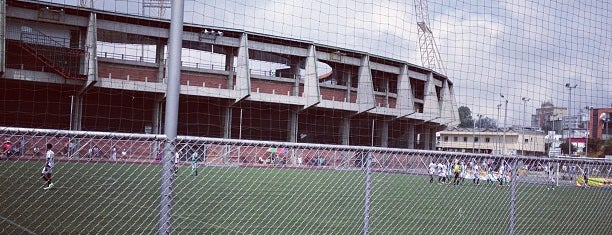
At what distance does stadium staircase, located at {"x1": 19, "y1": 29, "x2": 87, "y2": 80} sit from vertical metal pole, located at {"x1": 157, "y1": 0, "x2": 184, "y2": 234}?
23.8 meters

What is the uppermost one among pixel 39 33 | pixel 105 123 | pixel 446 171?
pixel 39 33

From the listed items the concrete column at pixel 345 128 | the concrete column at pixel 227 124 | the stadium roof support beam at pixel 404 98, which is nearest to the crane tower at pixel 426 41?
the stadium roof support beam at pixel 404 98

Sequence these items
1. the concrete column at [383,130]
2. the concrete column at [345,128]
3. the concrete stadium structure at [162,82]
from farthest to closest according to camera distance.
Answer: the concrete column at [383,130], the concrete column at [345,128], the concrete stadium structure at [162,82]

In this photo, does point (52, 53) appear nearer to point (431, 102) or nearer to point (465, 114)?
point (431, 102)

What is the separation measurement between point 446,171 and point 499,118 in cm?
2158

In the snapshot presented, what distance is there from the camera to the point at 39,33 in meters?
27.6

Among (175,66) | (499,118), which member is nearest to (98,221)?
(175,66)

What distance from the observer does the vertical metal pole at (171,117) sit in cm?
455

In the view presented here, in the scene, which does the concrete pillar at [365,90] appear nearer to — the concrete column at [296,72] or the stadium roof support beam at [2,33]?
the concrete column at [296,72]

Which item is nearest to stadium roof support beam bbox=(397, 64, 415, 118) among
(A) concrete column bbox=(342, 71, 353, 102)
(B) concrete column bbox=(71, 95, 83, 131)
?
(A) concrete column bbox=(342, 71, 353, 102)

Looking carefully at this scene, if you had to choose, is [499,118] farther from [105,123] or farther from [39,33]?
[39,33]

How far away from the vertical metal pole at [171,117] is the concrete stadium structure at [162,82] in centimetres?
1149

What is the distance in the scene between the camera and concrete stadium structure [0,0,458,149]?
20.8 m

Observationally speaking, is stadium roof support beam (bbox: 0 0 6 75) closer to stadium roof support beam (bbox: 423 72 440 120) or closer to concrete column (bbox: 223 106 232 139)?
concrete column (bbox: 223 106 232 139)
